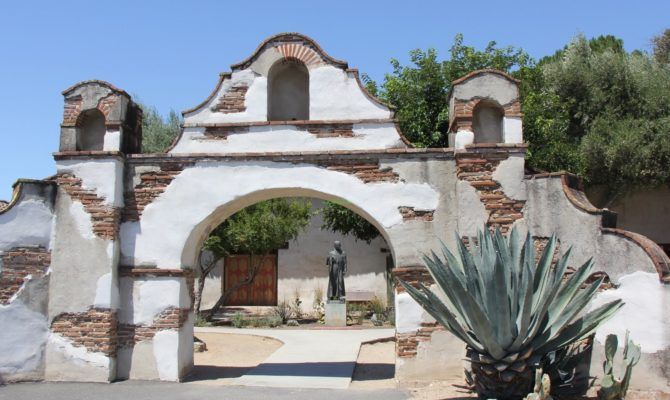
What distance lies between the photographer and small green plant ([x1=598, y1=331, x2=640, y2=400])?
698 cm

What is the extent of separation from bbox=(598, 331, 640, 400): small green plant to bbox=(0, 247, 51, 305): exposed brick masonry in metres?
7.54

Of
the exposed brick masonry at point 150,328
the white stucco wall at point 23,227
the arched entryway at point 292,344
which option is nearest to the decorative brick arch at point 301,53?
the arched entryway at point 292,344

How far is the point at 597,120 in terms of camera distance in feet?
56.3

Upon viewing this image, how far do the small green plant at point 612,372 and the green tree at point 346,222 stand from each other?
1207 centimetres

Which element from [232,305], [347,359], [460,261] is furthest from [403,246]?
[232,305]

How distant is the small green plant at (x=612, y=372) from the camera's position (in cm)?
698

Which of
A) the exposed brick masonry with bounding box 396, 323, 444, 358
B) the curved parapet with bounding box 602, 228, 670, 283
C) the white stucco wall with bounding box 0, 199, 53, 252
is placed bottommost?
the exposed brick masonry with bounding box 396, 323, 444, 358

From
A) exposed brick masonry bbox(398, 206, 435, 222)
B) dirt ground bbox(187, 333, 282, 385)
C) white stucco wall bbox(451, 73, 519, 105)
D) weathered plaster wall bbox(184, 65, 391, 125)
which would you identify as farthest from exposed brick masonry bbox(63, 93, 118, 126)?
white stucco wall bbox(451, 73, 519, 105)

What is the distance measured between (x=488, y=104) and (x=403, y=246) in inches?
98.1

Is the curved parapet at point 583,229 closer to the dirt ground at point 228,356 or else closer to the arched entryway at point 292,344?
the arched entryway at point 292,344

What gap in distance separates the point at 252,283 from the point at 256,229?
3.98 m

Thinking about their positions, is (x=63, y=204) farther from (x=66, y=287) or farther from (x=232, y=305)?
(x=232, y=305)

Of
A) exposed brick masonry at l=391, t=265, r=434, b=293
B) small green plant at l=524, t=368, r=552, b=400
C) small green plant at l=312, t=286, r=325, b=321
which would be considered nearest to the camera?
small green plant at l=524, t=368, r=552, b=400

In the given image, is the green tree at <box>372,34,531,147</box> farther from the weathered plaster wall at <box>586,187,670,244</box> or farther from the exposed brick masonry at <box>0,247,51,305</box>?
the exposed brick masonry at <box>0,247,51,305</box>
